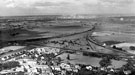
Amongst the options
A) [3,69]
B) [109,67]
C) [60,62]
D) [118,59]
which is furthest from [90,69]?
[3,69]

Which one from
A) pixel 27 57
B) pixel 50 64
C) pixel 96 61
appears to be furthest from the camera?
pixel 27 57

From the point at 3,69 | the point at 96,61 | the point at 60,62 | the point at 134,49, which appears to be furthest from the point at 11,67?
the point at 134,49

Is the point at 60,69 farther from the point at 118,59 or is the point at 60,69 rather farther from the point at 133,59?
the point at 133,59

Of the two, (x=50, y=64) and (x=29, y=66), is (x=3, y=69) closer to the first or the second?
(x=29, y=66)

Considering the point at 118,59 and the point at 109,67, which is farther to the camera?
the point at 118,59

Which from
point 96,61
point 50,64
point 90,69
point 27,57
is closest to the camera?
point 90,69

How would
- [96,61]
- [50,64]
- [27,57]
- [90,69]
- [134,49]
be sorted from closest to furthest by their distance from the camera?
[90,69] < [50,64] < [96,61] < [27,57] < [134,49]

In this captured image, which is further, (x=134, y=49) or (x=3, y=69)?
(x=134, y=49)

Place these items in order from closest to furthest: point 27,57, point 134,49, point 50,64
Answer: point 50,64 → point 27,57 → point 134,49
